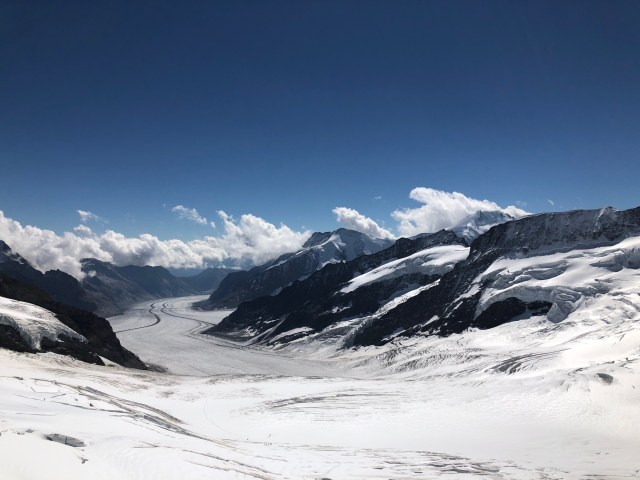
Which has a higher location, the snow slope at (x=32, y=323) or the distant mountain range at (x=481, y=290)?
the distant mountain range at (x=481, y=290)

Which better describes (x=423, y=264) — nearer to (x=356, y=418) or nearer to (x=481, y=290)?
(x=481, y=290)

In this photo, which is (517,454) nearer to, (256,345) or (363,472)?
(363,472)

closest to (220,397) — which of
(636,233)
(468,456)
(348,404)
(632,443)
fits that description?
(348,404)

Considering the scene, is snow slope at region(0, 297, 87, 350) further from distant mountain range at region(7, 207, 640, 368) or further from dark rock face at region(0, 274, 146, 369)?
Result: dark rock face at region(0, 274, 146, 369)

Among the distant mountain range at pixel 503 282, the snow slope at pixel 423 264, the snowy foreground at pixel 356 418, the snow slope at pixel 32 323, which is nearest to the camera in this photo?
the snowy foreground at pixel 356 418

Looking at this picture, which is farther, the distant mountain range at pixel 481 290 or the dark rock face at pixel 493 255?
the dark rock face at pixel 493 255

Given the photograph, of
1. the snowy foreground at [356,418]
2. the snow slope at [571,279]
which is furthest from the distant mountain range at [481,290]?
the snowy foreground at [356,418]

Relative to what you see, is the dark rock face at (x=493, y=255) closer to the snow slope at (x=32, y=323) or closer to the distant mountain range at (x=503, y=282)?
the distant mountain range at (x=503, y=282)

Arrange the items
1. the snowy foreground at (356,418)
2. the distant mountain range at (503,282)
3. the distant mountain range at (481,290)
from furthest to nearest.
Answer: the distant mountain range at (503,282)
the distant mountain range at (481,290)
the snowy foreground at (356,418)
